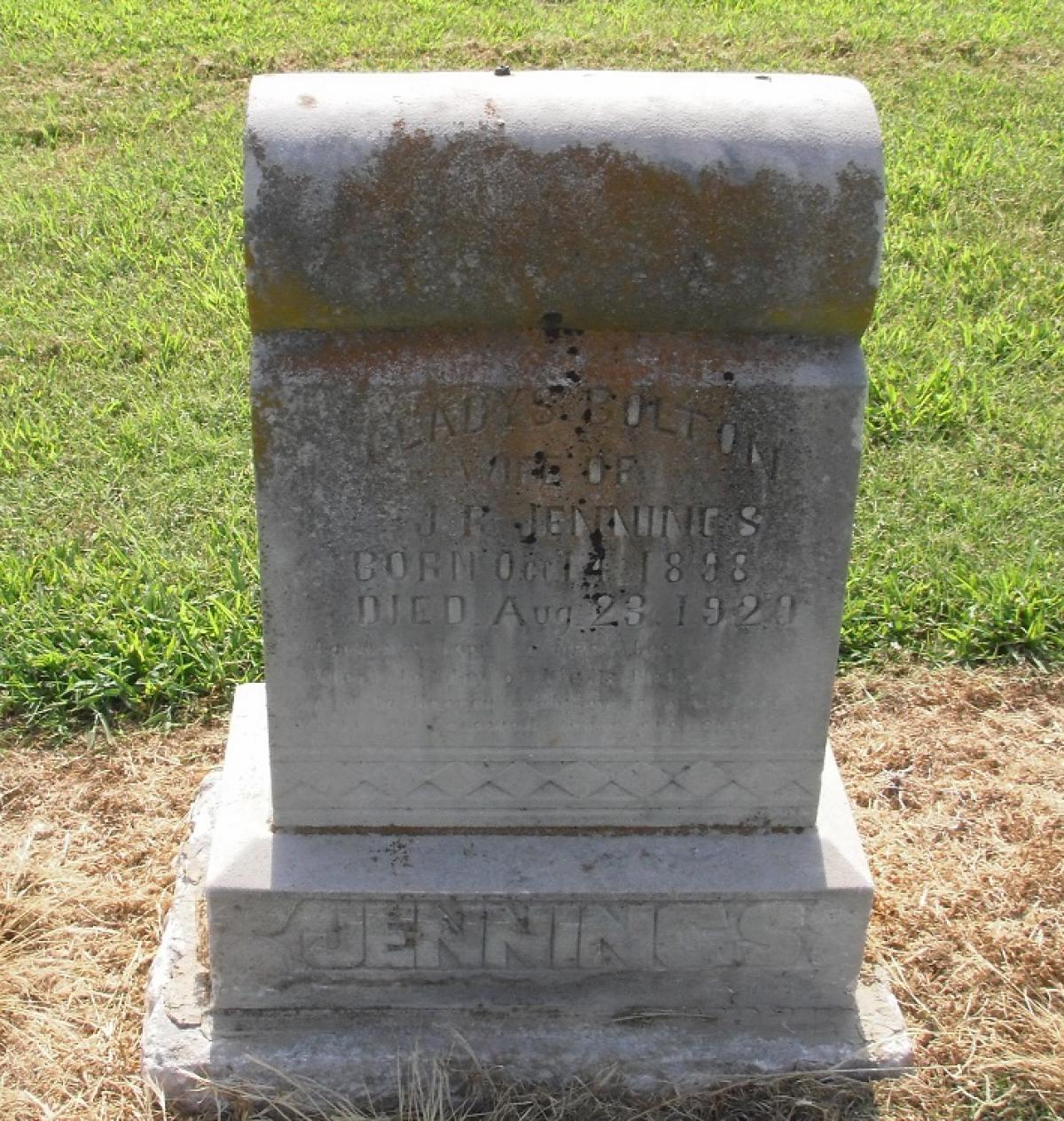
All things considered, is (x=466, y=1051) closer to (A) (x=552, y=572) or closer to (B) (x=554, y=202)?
(A) (x=552, y=572)

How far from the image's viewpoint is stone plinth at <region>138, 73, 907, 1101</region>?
7.29 ft

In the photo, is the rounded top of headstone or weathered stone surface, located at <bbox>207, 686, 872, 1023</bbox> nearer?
the rounded top of headstone

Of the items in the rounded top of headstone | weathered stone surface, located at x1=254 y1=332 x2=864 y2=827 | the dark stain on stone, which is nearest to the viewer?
the rounded top of headstone

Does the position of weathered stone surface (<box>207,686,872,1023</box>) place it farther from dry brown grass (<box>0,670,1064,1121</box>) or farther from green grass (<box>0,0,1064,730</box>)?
green grass (<box>0,0,1064,730</box>)

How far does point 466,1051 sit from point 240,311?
404 cm

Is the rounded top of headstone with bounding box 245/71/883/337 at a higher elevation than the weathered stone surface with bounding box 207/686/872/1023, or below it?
higher

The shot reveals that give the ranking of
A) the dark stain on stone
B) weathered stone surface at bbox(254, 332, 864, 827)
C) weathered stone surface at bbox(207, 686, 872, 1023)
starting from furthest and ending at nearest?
weathered stone surface at bbox(207, 686, 872, 1023), the dark stain on stone, weathered stone surface at bbox(254, 332, 864, 827)

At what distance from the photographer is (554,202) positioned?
222 cm

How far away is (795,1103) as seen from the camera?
2672mm

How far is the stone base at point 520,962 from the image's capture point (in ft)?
8.84

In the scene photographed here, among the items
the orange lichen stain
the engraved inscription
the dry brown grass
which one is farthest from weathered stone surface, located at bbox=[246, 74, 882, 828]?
the dry brown grass

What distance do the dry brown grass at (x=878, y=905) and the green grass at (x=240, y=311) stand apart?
0.69ft

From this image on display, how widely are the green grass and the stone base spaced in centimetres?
122

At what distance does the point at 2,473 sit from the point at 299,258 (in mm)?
3011
